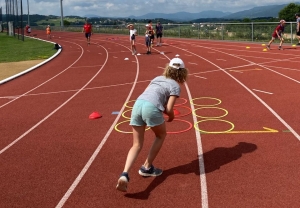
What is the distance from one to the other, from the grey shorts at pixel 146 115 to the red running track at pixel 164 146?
87cm

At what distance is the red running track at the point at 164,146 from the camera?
4.51 meters

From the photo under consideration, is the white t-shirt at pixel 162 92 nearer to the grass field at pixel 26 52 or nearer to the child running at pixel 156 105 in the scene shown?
the child running at pixel 156 105

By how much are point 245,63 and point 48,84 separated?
8481 millimetres

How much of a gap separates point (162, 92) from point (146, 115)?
0.36 m

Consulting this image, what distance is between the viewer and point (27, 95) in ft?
36.8

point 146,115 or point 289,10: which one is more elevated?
point 289,10

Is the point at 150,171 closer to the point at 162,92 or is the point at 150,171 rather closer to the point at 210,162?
the point at 210,162

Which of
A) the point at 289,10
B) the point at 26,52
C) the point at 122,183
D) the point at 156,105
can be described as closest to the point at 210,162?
the point at 156,105

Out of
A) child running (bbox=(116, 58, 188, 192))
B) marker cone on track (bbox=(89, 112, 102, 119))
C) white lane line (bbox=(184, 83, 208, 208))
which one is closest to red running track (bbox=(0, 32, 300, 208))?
white lane line (bbox=(184, 83, 208, 208))

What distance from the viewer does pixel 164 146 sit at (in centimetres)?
616

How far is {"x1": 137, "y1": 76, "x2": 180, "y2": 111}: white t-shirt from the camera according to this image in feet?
14.7

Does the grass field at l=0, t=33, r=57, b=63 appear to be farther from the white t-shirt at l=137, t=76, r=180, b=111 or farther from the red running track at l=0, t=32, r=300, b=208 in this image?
the white t-shirt at l=137, t=76, r=180, b=111

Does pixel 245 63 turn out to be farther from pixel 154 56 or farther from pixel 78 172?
pixel 78 172

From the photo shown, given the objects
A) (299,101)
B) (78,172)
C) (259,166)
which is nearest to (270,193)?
(259,166)
